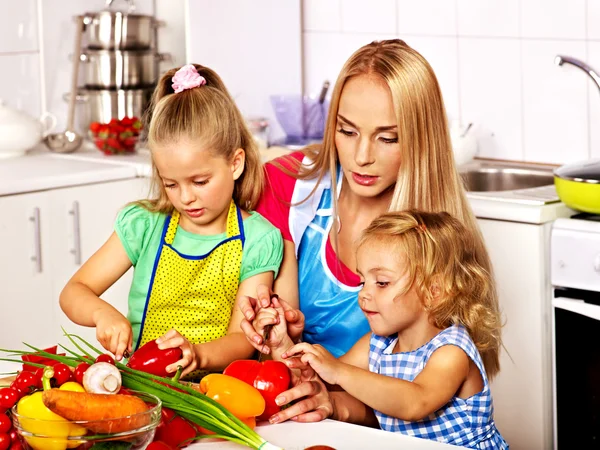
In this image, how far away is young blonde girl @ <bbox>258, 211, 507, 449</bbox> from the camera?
4.95 feet

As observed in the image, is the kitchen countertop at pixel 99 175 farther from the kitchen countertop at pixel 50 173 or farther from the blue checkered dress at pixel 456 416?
the blue checkered dress at pixel 456 416

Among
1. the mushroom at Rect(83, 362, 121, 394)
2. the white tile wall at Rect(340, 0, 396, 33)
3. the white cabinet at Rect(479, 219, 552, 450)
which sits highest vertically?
the white tile wall at Rect(340, 0, 396, 33)

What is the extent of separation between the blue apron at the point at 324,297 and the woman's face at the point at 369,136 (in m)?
0.21

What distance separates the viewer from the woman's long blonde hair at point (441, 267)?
1531mm

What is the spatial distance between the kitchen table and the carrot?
0.58 ft

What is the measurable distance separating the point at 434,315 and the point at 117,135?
1.83m

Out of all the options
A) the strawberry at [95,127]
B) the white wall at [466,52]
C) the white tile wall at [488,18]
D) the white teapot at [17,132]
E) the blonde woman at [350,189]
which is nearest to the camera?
the blonde woman at [350,189]

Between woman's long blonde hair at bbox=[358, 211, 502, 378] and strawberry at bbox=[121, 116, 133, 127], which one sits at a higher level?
strawberry at bbox=[121, 116, 133, 127]

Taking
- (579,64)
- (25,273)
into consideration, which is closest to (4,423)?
(25,273)

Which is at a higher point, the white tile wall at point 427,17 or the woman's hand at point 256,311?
the white tile wall at point 427,17

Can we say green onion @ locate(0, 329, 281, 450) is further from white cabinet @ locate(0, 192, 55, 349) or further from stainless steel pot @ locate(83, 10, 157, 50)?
stainless steel pot @ locate(83, 10, 157, 50)

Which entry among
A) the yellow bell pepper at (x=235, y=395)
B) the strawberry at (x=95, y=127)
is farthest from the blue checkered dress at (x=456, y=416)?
the strawberry at (x=95, y=127)

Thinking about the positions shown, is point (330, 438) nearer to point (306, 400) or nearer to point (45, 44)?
point (306, 400)

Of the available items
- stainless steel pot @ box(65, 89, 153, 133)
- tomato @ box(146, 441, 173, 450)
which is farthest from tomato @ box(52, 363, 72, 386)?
stainless steel pot @ box(65, 89, 153, 133)
